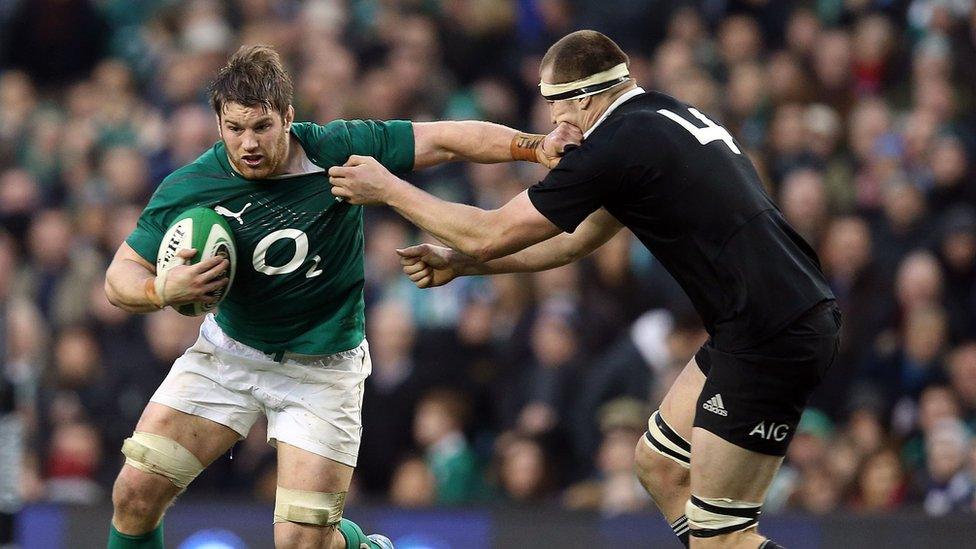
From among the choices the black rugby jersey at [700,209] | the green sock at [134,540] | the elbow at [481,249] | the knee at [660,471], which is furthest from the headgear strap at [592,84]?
the green sock at [134,540]

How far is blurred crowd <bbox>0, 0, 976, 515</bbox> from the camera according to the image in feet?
32.1

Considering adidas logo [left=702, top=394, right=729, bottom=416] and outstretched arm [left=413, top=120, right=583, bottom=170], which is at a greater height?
outstretched arm [left=413, top=120, right=583, bottom=170]

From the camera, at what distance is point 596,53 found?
20.7 ft

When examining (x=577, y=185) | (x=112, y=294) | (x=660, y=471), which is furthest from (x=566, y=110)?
(x=112, y=294)

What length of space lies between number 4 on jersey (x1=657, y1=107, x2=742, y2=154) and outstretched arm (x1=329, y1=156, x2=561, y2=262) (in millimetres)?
657

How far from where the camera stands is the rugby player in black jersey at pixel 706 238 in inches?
237

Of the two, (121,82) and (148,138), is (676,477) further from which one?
(121,82)

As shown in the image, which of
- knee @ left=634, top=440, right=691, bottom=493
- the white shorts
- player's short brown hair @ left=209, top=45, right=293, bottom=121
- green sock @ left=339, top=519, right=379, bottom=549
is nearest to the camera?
player's short brown hair @ left=209, top=45, right=293, bottom=121

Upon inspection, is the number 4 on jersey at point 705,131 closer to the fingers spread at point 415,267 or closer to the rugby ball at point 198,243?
the fingers spread at point 415,267

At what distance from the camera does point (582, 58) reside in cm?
627

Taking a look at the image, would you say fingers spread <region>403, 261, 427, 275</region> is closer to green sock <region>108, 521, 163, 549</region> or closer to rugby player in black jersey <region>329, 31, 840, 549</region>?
rugby player in black jersey <region>329, 31, 840, 549</region>

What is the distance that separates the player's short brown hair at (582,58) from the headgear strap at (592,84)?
0.02m

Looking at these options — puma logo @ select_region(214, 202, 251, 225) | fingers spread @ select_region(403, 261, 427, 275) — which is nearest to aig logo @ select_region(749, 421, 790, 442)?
fingers spread @ select_region(403, 261, 427, 275)

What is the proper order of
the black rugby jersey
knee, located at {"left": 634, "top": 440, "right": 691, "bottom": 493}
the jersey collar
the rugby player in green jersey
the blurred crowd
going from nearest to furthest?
1. the black rugby jersey
2. the jersey collar
3. the rugby player in green jersey
4. knee, located at {"left": 634, "top": 440, "right": 691, "bottom": 493}
5. the blurred crowd
